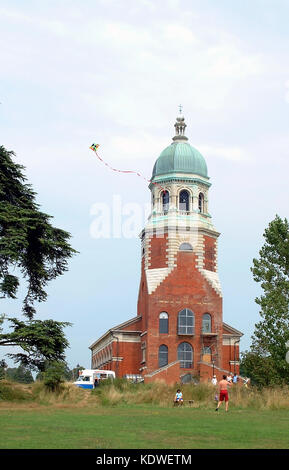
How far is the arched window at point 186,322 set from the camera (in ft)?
199

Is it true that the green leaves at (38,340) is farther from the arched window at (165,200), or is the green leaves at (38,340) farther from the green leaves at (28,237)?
the arched window at (165,200)

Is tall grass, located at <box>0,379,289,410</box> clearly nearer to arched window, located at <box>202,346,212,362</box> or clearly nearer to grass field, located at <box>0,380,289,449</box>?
grass field, located at <box>0,380,289,449</box>

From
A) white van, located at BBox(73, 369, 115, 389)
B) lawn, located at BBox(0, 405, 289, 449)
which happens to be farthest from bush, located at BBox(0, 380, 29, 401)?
white van, located at BBox(73, 369, 115, 389)

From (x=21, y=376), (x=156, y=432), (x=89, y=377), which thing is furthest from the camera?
(x=21, y=376)

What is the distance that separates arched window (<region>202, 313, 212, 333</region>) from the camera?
202ft

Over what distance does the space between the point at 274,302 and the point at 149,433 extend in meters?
22.1

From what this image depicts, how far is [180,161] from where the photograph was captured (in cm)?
6556

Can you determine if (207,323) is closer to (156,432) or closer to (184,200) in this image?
(184,200)

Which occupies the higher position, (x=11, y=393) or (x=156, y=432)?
(x=11, y=393)

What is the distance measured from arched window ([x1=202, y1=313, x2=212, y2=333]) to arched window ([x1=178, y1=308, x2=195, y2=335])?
1.09 meters

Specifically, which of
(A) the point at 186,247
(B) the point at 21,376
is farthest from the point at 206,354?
(B) the point at 21,376

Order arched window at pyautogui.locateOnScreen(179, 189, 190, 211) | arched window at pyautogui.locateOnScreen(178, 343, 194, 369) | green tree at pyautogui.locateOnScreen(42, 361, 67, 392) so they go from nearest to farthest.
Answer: green tree at pyautogui.locateOnScreen(42, 361, 67, 392)
arched window at pyautogui.locateOnScreen(178, 343, 194, 369)
arched window at pyautogui.locateOnScreen(179, 189, 190, 211)

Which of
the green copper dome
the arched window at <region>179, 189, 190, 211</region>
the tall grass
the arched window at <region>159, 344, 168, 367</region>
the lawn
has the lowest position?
the lawn
